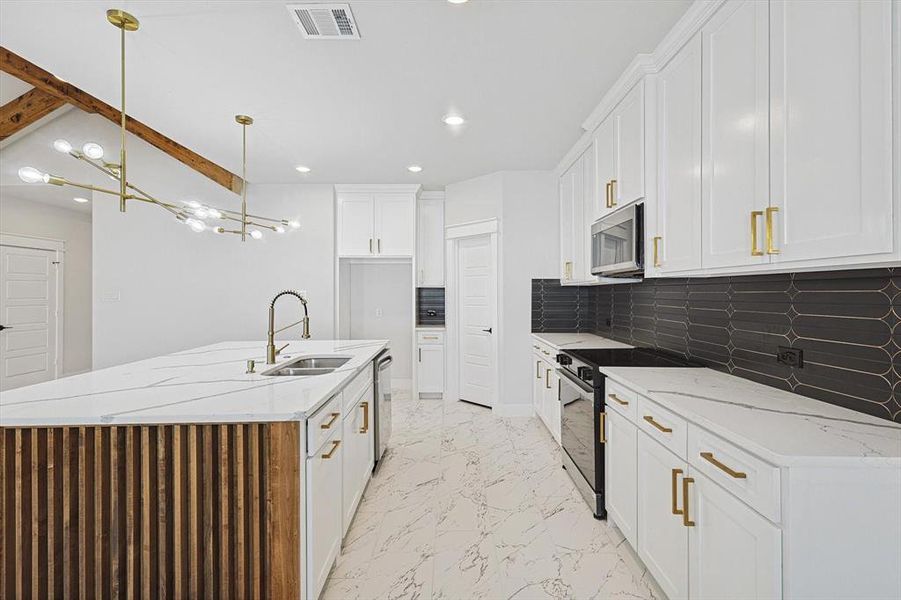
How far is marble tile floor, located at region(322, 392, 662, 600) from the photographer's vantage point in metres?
2.03

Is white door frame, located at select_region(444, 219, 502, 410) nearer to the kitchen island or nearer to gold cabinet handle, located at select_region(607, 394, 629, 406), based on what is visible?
gold cabinet handle, located at select_region(607, 394, 629, 406)

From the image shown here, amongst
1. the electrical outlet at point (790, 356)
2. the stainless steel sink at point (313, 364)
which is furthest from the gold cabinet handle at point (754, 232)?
the stainless steel sink at point (313, 364)

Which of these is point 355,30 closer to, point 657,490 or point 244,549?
point 244,549

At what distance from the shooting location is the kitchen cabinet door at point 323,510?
168 centimetres

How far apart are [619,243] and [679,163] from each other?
68cm

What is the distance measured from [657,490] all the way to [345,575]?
1479 millimetres

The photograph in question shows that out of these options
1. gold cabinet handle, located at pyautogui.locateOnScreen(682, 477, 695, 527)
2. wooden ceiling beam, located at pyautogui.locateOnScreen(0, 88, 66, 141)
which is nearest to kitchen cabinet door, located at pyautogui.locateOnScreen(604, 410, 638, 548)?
gold cabinet handle, located at pyautogui.locateOnScreen(682, 477, 695, 527)

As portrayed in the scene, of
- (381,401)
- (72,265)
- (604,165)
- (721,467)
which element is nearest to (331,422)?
(381,401)

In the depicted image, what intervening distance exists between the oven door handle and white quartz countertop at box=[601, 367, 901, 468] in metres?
0.48

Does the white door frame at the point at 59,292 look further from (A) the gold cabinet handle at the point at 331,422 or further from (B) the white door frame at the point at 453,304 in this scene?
(A) the gold cabinet handle at the point at 331,422

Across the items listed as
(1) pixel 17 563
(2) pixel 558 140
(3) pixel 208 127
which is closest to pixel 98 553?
(1) pixel 17 563

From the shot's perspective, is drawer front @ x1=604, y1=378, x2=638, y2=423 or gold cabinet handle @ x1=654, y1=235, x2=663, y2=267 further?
gold cabinet handle @ x1=654, y1=235, x2=663, y2=267

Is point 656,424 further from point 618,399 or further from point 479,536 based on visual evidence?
point 479,536

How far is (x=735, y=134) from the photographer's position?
169 centimetres
